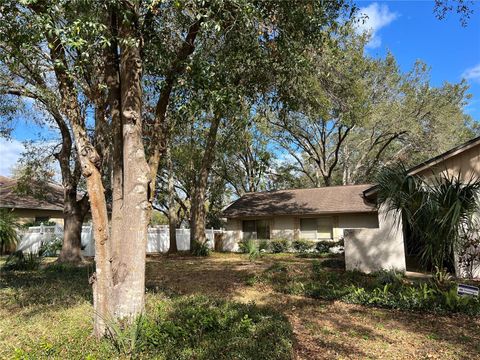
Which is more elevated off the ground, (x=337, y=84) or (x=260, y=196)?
(x=337, y=84)

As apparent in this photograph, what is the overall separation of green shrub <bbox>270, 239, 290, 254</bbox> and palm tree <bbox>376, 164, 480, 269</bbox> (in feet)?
47.8

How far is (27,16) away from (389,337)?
7.73 m

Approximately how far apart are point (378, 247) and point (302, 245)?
10.6 meters

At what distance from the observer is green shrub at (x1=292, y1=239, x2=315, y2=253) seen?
2241 cm

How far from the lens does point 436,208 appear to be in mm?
7930

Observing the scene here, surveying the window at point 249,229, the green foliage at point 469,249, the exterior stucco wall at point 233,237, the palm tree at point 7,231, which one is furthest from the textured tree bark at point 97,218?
the window at point 249,229

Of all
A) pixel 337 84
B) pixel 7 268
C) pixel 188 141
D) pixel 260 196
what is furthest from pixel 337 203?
pixel 7 268

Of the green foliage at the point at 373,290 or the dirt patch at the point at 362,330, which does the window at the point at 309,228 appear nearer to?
the green foliage at the point at 373,290

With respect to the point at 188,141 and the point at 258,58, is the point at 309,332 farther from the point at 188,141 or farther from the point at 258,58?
the point at 188,141

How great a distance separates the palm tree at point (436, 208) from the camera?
7.81 meters

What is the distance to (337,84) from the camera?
16781 mm

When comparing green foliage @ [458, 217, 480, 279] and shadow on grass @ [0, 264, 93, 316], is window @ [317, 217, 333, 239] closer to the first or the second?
green foliage @ [458, 217, 480, 279]

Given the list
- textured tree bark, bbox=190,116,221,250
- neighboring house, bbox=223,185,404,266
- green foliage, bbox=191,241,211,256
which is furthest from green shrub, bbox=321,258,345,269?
textured tree bark, bbox=190,116,221,250

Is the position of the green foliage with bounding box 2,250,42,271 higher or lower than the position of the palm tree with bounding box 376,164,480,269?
lower
